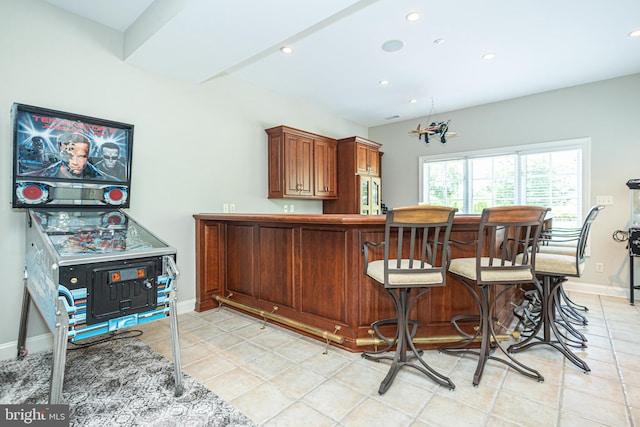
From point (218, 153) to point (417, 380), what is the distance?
10.9ft

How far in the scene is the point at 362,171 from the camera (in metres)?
5.60

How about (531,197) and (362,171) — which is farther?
(362,171)

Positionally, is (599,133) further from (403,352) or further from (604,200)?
(403,352)

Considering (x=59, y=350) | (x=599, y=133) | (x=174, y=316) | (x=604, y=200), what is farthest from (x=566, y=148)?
(x=59, y=350)

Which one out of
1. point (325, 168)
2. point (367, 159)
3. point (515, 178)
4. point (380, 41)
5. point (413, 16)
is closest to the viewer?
A: point (413, 16)

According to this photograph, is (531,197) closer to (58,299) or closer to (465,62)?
(465,62)

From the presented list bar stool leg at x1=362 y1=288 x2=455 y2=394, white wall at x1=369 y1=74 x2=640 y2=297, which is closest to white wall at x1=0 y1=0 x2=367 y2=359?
bar stool leg at x1=362 y1=288 x2=455 y2=394

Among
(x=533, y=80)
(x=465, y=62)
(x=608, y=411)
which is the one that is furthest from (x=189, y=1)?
(x=533, y=80)

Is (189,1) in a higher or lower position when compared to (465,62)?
lower

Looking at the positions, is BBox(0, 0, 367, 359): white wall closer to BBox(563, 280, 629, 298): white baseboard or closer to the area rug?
the area rug

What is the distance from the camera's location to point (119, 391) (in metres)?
2.00

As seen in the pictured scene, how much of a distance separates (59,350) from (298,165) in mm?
3677

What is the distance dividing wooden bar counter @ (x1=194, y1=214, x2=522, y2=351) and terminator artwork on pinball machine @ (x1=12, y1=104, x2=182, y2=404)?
1075 millimetres

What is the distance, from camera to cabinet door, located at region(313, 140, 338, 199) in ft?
16.9
